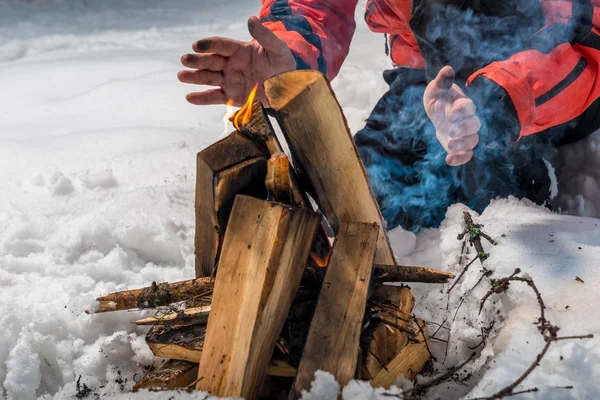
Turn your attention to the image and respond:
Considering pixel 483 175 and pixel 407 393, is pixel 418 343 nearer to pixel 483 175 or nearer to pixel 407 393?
pixel 407 393

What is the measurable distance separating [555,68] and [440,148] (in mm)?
709

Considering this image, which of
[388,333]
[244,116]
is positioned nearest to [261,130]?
[244,116]

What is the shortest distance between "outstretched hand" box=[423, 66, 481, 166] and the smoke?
12 cm

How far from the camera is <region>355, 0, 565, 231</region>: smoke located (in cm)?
201

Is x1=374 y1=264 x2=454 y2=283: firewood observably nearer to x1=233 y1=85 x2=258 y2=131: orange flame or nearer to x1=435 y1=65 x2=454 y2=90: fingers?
x1=233 y1=85 x2=258 y2=131: orange flame

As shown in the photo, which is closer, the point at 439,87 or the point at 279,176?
the point at 279,176

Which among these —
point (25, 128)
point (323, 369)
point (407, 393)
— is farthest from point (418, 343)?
point (25, 128)

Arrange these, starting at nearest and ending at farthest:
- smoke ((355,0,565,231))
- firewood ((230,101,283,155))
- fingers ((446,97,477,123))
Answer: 1. firewood ((230,101,283,155))
2. fingers ((446,97,477,123))
3. smoke ((355,0,565,231))

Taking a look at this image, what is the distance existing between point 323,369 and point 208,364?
273mm

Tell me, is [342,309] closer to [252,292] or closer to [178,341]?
[252,292]

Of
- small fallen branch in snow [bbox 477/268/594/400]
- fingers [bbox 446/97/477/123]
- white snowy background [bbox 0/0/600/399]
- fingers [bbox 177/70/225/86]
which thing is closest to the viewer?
small fallen branch in snow [bbox 477/268/594/400]

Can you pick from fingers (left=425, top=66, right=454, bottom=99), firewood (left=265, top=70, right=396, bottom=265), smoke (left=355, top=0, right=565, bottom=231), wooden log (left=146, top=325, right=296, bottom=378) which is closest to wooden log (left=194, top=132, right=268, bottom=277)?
firewood (left=265, top=70, right=396, bottom=265)

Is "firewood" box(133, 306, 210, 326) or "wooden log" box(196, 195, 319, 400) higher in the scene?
"wooden log" box(196, 195, 319, 400)

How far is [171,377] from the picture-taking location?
133cm
